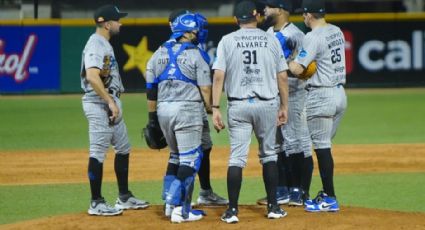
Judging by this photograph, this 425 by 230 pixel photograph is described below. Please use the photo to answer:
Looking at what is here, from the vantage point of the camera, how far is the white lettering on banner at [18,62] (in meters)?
21.9

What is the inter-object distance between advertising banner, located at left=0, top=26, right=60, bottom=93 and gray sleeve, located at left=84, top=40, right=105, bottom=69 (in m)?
13.9

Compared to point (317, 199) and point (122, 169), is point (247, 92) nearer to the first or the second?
point (317, 199)

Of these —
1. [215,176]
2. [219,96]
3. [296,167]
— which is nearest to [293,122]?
[296,167]

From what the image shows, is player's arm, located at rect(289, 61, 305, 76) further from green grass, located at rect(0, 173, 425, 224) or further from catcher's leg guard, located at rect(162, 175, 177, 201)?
green grass, located at rect(0, 173, 425, 224)

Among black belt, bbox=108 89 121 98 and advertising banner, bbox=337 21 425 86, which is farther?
advertising banner, bbox=337 21 425 86

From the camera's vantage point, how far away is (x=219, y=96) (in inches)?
314

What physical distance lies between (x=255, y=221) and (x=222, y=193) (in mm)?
2421

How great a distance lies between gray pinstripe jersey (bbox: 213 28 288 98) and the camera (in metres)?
7.97

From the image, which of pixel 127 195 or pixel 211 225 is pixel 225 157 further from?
pixel 211 225

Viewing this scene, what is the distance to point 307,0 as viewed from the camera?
8500mm

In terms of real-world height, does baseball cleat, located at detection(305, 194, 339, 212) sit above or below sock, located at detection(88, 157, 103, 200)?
below

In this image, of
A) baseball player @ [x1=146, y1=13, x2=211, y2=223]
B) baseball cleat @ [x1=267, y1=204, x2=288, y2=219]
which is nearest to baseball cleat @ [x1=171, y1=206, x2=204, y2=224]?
baseball player @ [x1=146, y1=13, x2=211, y2=223]

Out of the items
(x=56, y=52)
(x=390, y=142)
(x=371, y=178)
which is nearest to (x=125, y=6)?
(x=56, y=52)

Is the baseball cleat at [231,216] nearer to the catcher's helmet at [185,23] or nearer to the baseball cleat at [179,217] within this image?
the baseball cleat at [179,217]
